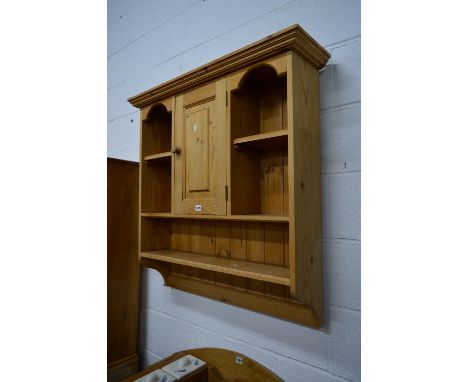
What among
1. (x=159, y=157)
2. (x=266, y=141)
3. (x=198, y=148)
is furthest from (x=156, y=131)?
(x=266, y=141)

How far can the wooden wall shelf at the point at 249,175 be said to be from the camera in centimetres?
96

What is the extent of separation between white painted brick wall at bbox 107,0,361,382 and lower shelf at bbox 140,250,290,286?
21 cm

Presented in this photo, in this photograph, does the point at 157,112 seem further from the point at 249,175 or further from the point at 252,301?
the point at 252,301

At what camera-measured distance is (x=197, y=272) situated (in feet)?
4.87

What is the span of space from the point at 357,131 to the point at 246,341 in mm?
962

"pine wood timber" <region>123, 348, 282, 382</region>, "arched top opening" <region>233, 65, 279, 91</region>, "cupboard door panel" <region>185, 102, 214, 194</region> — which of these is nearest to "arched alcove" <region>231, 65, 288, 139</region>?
"arched top opening" <region>233, 65, 279, 91</region>

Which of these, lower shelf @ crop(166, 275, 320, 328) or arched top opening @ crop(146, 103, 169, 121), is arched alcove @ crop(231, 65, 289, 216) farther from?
arched top opening @ crop(146, 103, 169, 121)

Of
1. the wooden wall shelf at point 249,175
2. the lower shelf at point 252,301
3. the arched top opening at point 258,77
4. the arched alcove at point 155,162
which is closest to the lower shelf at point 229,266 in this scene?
the wooden wall shelf at point 249,175

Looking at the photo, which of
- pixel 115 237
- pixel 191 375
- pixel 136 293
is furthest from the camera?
pixel 136 293

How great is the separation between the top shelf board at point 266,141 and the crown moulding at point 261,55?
255 mm

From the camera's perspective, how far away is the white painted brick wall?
1.02 m

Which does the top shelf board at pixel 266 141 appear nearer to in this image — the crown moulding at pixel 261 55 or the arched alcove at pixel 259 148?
the arched alcove at pixel 259 148
